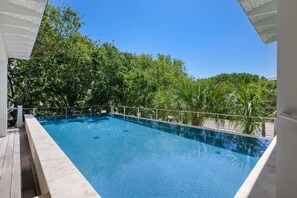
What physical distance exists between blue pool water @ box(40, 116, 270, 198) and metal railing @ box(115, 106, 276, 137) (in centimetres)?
40

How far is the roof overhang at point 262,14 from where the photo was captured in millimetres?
3002

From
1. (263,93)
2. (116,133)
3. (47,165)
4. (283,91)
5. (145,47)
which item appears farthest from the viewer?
(145,47)

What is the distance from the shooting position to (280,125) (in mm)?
1228

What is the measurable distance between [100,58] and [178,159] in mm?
9705

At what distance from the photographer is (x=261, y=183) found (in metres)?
2.22

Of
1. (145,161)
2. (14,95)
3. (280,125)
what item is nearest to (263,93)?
(145,161)

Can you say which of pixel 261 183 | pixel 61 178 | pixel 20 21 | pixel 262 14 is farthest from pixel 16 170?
pixel 262 14

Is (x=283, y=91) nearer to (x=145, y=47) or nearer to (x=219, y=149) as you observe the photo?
(x=219, y=149)

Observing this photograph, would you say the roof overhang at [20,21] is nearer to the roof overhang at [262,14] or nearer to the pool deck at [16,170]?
the pool deck at [16,170]

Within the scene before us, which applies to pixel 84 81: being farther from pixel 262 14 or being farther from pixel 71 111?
pixel 262 14

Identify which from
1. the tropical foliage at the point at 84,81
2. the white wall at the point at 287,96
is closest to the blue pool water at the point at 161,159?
the tropical foliage at the point at 84,81

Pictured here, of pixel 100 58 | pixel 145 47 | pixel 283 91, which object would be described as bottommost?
pixel 283 91

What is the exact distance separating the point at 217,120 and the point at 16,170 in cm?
657

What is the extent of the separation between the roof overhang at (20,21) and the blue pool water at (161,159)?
3321 mm
